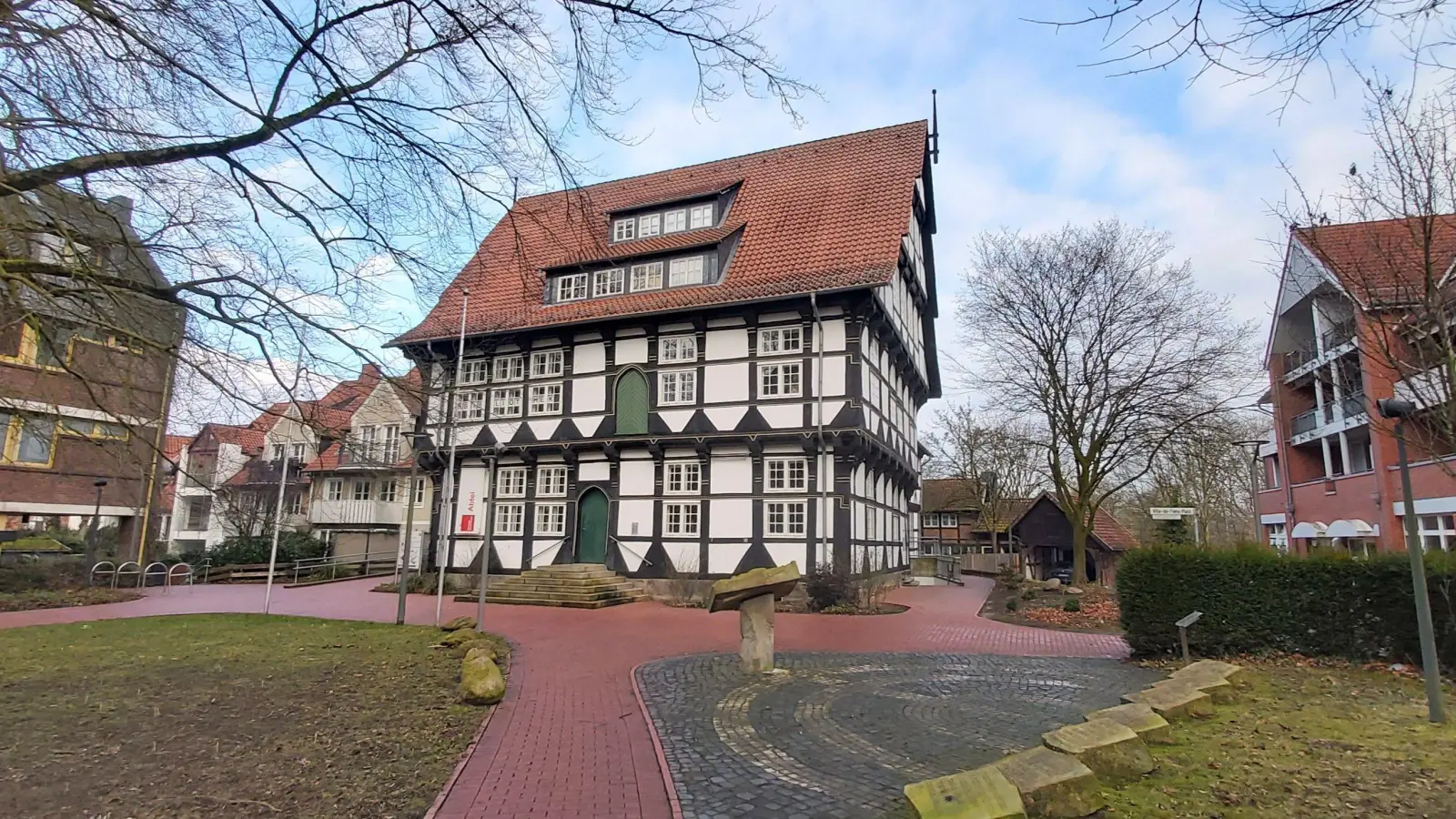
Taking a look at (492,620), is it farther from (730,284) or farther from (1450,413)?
(1450,413)

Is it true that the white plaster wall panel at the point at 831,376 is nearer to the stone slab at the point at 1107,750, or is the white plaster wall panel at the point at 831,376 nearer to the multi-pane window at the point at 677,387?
the multi-pane window at the point at 677,387

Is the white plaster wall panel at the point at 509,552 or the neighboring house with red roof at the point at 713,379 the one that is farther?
the white plaster wall panel at the point at 509,552

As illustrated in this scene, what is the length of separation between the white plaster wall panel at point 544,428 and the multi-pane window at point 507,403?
28.5 inches

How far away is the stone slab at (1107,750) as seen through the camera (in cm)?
529

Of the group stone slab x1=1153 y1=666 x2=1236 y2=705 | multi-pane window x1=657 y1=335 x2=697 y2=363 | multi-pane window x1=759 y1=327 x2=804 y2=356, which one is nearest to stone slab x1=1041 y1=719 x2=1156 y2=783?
stone slab x1=1153 y1=666 x2=1236 y2=705

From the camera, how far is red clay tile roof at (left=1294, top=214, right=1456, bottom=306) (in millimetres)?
7711

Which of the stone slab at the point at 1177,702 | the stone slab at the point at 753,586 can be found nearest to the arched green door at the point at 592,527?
the stone slab at the point at 753,586

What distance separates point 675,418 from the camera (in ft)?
72.3

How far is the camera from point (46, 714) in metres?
7.18

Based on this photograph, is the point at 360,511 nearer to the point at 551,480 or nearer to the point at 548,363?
the point at 551,480

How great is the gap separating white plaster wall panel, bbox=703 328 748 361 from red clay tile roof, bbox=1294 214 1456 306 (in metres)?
14.1

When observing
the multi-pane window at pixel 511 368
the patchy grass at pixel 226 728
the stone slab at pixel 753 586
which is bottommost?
the patchy grass at pixel 226 728

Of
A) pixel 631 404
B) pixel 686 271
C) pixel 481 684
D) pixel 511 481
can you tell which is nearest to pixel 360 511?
pixel 511 481

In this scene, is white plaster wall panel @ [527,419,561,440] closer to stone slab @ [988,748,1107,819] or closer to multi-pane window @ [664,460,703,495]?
multi-pane window @ [664,460,703,495]
